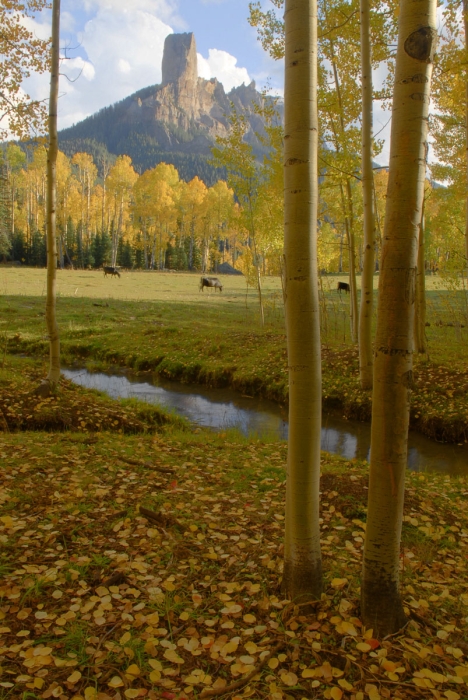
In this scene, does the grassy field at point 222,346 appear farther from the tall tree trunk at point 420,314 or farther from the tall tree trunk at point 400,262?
the tall tree trunk at point 400,262

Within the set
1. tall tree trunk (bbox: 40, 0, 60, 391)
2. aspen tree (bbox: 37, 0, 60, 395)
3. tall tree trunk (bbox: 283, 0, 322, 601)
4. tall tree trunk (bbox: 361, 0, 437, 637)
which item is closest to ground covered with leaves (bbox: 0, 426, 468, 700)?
tall tree trunk (bbox: 283, 0, 322, 601)

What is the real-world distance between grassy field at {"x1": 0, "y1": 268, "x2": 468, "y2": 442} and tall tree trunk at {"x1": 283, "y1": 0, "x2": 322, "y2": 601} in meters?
6.17

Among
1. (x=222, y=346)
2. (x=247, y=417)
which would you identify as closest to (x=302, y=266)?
(x=247, y=417)

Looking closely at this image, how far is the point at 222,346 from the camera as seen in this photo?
12906mm

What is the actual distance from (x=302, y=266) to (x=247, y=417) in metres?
6.83

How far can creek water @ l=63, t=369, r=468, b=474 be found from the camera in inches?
277

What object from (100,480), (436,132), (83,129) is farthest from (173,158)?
(100,480)

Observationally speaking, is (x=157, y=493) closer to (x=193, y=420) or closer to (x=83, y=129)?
(x=193, y=420)

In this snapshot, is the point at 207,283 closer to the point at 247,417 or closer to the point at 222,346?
the point at 222,346

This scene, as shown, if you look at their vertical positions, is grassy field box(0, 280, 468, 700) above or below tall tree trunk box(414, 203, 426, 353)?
below

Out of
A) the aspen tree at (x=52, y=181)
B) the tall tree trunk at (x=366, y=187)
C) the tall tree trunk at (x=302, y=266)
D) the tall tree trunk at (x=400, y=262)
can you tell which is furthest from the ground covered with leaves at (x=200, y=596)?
the tall tree trunk at (x=366, y=187)

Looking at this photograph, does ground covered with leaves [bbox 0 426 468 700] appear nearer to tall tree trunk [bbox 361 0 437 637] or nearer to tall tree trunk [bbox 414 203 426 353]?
tall tree trunk [bbox 361 0 437 637]

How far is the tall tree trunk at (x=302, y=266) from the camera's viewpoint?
2.18m

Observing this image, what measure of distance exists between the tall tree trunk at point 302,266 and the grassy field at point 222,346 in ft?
20.3
